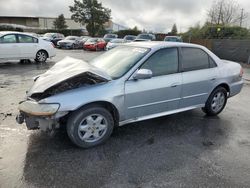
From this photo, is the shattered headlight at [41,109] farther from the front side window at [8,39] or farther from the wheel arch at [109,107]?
the front side window at [8,39]

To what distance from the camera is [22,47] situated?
1182 cm

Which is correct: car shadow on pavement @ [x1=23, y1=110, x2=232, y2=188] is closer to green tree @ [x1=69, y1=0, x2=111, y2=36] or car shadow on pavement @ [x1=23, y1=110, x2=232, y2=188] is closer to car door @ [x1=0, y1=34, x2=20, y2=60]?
car door @ [x1=0, y1=34, x2=20, y2=60]

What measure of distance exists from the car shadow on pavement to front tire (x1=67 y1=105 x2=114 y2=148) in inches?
5.2

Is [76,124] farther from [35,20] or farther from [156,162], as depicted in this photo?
[35,20]

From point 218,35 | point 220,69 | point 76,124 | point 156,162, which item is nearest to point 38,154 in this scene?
point 76,124

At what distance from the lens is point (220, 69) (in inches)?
207

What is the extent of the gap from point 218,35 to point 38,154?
26778mm

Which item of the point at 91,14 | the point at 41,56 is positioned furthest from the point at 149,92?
the point at 91,14

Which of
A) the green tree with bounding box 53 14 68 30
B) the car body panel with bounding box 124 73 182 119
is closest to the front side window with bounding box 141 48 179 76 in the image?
the car body panel with bounding box 124 73 182 119

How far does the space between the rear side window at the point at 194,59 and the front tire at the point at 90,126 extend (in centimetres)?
182

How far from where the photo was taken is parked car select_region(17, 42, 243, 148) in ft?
11.7

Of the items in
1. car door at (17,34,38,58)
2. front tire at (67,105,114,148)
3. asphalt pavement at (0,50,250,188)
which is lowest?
asphalt pavement at (0,50,250,188)

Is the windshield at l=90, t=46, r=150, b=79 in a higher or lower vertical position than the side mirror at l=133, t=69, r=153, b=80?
higher

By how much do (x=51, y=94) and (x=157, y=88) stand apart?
5.67ft
